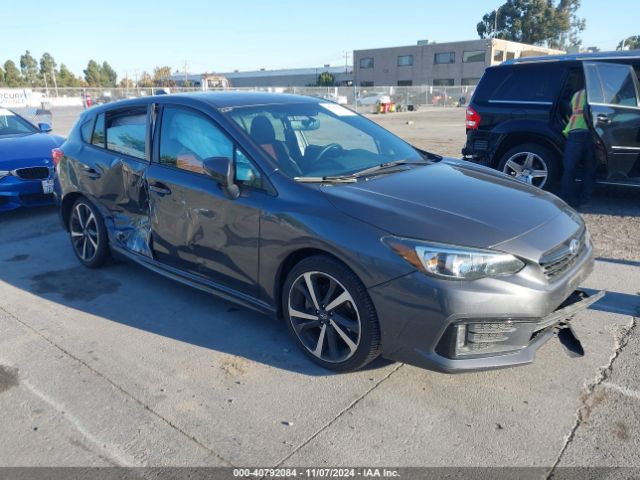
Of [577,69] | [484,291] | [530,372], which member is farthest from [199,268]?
[577,69]

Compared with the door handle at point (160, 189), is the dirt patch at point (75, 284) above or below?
below

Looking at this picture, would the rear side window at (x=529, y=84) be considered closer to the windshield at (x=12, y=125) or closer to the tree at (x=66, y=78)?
the windshield at (x=12, y=125)

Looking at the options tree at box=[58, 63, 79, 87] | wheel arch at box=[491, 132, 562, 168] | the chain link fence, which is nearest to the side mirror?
wheel arch at box=[491, 132, 562, 168]

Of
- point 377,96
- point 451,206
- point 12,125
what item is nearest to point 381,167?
point 451,206

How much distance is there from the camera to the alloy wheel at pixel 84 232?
16.6 feet

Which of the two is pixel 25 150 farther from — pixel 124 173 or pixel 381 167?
pixel 381 167

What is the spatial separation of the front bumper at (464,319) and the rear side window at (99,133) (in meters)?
3.37

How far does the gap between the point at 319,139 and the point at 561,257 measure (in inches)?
74.9

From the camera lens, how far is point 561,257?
3.04 m

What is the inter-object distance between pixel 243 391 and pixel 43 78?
128554 millimetres

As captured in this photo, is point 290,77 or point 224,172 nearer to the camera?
point 224,172

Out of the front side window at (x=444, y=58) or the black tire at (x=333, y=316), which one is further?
the front side window at (x=444, y=58)

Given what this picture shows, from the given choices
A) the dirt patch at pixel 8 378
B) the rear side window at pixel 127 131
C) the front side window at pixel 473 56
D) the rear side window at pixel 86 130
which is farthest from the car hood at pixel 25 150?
the front side window at pixel 473 56

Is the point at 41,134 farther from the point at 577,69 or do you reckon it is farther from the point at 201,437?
the point at 577,69
